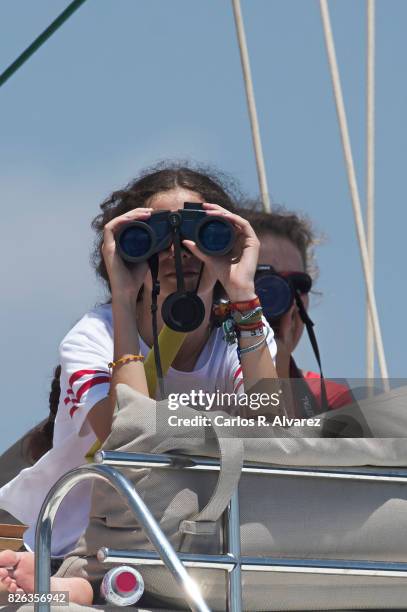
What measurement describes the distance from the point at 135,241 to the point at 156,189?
16.8 inches

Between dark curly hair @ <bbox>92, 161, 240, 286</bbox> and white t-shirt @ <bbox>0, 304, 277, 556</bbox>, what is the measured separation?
Answer: 0.94ft

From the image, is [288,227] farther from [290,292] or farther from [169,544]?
[169,544]

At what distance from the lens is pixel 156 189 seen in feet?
10.1

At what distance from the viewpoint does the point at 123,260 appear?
2.72 meters

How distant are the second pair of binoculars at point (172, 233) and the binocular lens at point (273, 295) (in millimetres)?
451

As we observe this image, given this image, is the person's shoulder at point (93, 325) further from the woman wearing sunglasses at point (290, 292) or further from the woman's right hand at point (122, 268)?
the woman wearing sunglasses at point (290, 292)

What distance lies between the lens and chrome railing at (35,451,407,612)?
6.60 ft

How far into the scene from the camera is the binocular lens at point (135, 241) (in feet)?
8.76

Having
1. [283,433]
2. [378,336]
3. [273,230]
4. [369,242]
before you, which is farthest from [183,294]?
[369,242]

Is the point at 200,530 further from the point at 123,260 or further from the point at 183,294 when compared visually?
the point at 123,260

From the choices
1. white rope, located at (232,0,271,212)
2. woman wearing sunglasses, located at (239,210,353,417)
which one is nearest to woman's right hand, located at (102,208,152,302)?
woman wearing sunglasses, located at (239,210,353,417)

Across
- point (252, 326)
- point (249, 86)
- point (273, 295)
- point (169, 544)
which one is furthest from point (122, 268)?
point (249, 86)

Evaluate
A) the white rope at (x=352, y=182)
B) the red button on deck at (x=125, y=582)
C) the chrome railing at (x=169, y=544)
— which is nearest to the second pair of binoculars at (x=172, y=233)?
the chrome railing at (x=169, y=544)

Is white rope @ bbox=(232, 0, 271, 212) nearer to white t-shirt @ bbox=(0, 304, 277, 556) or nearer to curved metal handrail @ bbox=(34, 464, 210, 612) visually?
white t-shirt @ bbox=(0, 304, 277, 556)
